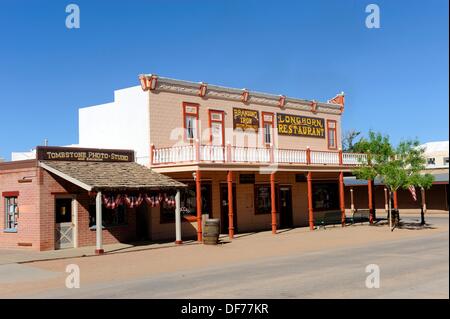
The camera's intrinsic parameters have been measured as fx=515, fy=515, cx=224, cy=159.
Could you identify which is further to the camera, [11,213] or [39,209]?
[11,213]

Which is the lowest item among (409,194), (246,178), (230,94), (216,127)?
(409,194)

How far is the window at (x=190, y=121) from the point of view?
24.2 m

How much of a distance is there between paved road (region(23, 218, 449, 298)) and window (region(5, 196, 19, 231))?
401 inches

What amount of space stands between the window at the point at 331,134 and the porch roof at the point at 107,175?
1433 cm

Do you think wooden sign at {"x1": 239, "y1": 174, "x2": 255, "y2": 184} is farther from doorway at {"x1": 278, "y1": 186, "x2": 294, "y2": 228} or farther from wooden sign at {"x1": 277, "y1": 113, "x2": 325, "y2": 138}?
wooden sign at {"x1": 277, "y1": 113, "x2": 325, "y2": 138}

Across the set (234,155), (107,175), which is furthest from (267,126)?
(107,175)

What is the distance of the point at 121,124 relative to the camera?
2458 cm

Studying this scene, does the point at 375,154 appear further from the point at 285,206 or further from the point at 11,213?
the point at 11,213

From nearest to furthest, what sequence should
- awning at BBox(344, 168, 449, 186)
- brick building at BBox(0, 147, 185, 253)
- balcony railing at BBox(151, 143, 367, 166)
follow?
brick building at BBox(0, 147, 185, 253)
balcony railing at BBox(151, 143, 367, 166)
awning at BBox(344, 168, 449, 186)

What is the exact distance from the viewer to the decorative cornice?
23031mm

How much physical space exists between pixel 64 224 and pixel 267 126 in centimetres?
1268

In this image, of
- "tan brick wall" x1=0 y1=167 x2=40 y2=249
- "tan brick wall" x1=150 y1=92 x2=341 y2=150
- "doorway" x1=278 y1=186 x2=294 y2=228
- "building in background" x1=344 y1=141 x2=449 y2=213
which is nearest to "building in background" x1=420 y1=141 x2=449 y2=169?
"building in background" x1=344 y1=141 x2=449 y2=213

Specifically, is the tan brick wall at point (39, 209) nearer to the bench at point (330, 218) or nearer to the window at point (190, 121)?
the window at point (190, 121)
